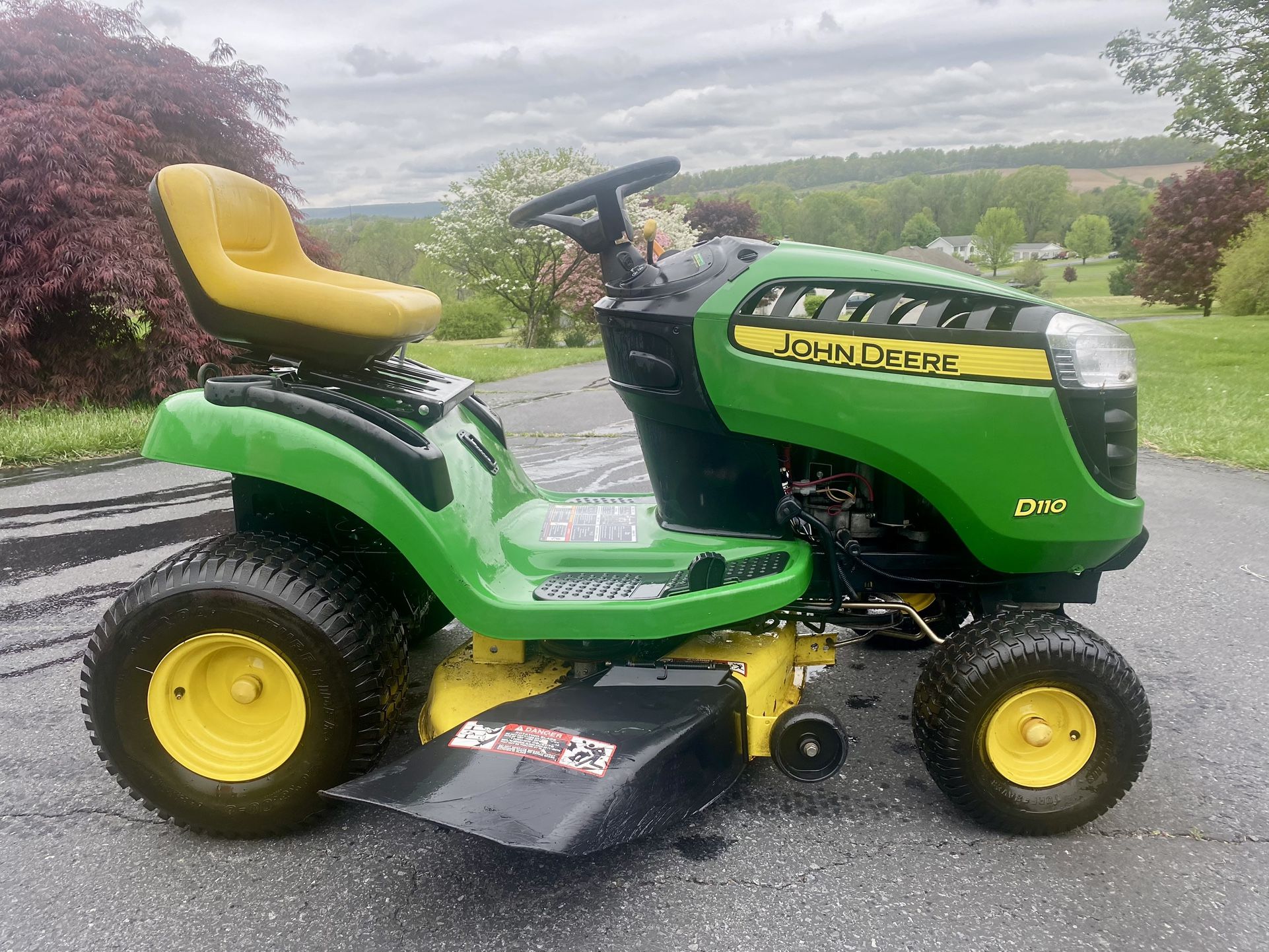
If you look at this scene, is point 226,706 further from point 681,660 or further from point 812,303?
point 812,303

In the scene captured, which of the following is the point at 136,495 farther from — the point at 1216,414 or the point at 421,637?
the point at 1216,414

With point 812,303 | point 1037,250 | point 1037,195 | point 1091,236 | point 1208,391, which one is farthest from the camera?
point 1037,250

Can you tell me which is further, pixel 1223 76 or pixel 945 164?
pixel 945 164

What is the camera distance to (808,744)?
2162mm

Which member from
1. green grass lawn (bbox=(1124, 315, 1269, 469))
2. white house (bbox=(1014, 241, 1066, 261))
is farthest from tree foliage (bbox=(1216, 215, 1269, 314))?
white house (bbox=(1014, 241, 1066, 261))

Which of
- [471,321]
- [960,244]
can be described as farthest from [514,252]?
[960,244]

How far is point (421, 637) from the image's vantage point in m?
3.08

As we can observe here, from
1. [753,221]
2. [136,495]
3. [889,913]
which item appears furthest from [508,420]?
[753,221]

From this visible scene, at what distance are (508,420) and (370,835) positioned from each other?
264 inches

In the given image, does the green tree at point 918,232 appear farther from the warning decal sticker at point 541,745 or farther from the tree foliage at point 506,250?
the tree foliage at point 506,250

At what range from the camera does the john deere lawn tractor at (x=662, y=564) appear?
204 centimetres

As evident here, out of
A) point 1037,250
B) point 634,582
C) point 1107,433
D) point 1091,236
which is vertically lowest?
point 1037,250

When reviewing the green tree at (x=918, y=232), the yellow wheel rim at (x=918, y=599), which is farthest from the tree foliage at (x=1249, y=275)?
the yellow wheel rim at (x=918, y=599)

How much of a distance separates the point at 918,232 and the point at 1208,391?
4.20 m
